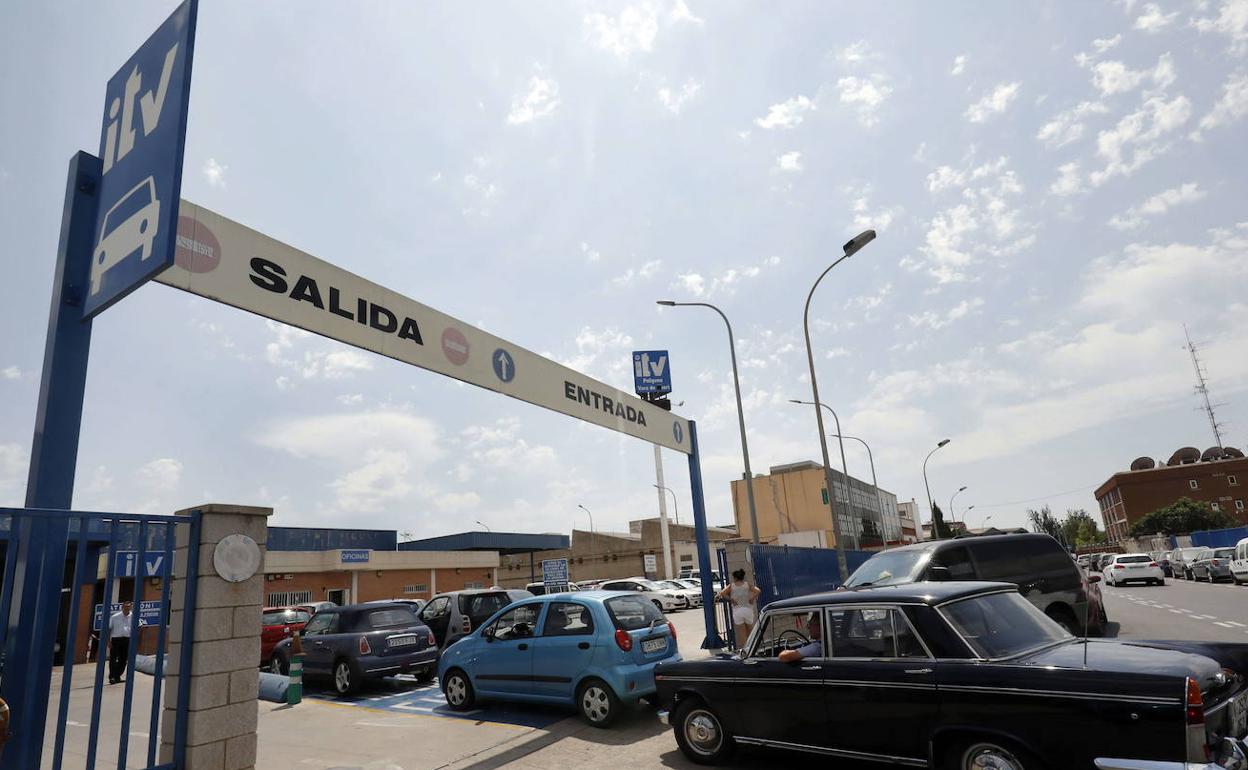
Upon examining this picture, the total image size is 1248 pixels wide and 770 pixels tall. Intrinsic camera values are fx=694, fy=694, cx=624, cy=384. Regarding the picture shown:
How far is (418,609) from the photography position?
55.5 feet

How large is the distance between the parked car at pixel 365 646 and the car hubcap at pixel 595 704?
4.99 meters

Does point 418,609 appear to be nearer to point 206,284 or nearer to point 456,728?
point 456,728

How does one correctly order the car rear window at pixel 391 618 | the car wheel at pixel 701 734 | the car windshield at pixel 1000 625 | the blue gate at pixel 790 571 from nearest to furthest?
the car windshield at pixel 1000 625
the car wheel at pixel 701 734
the car rear window at pixel 391 618
the blue gate at pixel 790 571

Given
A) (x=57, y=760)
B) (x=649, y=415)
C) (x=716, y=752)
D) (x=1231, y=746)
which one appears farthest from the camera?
(x=649, y=415)

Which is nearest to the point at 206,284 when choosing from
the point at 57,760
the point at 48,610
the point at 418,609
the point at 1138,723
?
the point at 48,610

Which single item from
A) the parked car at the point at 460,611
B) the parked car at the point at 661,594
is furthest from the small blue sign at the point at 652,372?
the parked car at the point at 661,594

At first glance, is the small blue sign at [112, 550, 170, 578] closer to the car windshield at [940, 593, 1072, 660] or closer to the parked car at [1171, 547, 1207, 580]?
the car windshield at [940, 593, 1072, 660]

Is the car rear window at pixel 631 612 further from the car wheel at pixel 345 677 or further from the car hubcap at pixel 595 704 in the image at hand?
the car wheel at pixel 345 677

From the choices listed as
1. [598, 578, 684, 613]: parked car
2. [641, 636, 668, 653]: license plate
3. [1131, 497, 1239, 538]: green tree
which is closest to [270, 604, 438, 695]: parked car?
[641, 636, 668, 653]: license plate

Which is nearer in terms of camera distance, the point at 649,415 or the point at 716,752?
the point at 716,752

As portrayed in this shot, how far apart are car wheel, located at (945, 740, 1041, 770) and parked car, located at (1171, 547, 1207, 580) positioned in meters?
36.3

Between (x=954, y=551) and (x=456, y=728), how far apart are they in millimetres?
7544

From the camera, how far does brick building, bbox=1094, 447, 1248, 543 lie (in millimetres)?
82188

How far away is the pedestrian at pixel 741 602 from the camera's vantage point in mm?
11789
